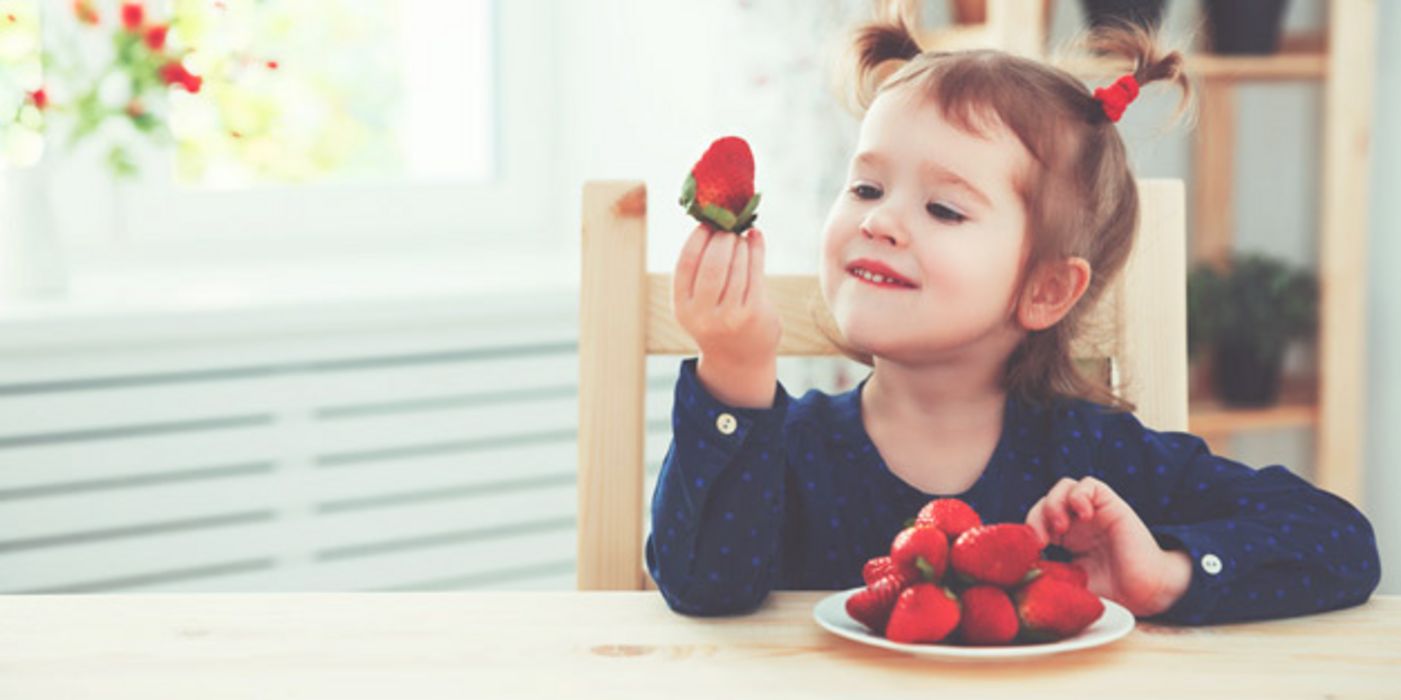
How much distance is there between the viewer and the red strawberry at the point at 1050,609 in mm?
835

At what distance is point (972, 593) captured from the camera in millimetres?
835

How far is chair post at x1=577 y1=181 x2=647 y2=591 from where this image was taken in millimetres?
1103

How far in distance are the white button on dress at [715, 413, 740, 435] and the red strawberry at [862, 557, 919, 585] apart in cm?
11

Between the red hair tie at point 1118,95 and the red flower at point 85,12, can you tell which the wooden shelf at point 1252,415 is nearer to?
the red hair tie at point 1118,95

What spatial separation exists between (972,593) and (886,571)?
6 cm

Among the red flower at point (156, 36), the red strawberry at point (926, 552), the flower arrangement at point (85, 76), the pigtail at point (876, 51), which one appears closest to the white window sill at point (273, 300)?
the flower arrangement at point (85, 76)

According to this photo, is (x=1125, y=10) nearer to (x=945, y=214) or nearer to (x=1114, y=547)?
(x=945, y=214)

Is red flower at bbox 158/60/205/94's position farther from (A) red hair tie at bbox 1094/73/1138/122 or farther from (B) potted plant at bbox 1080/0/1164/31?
(A) red hair tie at bbox 1094/73/1138/122

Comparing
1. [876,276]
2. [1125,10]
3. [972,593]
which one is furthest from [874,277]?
[1125,10]

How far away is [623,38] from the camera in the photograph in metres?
2.58

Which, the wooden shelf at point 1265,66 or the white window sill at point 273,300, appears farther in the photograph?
the wooden shelf at point 1265,66

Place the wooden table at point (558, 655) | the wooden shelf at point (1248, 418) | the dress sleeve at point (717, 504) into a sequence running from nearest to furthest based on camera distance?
the wooden table at point (558, 655) → the dress sleeve at point (717, 504) → the wooden shelf at point (1248, 418)

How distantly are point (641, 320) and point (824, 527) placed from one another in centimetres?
19

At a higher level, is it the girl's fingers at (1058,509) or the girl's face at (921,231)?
the girl's face at (921,231)
